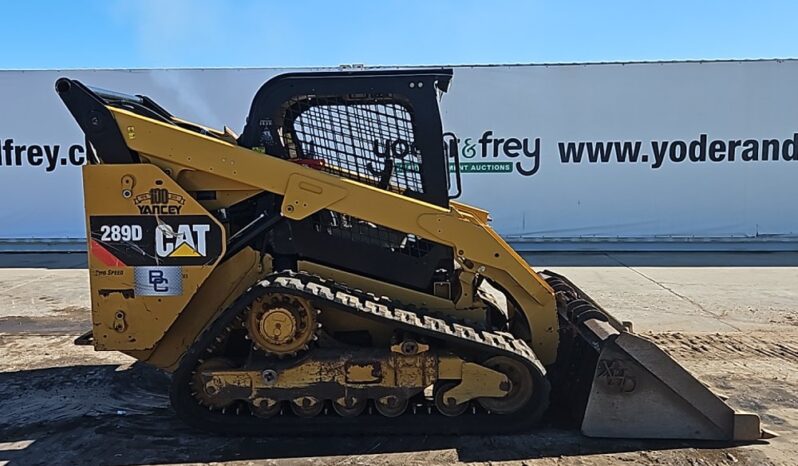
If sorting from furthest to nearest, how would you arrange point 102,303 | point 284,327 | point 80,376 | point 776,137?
point 776,137, point 80,376, point 102,303, point 284,327

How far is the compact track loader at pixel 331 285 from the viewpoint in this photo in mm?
3807

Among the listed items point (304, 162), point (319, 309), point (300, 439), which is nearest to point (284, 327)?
point (319, 309)

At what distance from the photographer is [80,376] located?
17.3 ft

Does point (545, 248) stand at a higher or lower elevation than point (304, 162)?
lower

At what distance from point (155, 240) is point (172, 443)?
4.16 ft

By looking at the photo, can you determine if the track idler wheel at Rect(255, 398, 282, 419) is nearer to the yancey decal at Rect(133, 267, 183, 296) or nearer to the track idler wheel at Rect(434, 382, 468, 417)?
the yancey decal at Rect(133, 267, 183, 296)

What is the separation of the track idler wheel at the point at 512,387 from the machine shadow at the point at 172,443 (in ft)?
0.60

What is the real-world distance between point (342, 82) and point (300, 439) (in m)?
2.28

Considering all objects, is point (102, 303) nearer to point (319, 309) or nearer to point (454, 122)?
point (319, 309)

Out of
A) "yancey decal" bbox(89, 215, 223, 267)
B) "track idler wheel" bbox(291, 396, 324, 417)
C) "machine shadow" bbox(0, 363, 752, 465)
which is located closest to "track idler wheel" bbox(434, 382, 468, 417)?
"machine shadow" bbox(0, 363, 752, 465)

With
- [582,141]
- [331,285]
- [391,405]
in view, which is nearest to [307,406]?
[391,405]

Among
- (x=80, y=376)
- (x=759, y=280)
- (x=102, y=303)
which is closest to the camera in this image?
(x=102, y=303)

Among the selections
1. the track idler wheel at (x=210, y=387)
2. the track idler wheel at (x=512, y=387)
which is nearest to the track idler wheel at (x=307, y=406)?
the track idler wheel at (x=210, y=387)

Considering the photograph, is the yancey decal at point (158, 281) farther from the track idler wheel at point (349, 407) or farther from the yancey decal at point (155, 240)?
the track idler wheel at point (349, 407)
